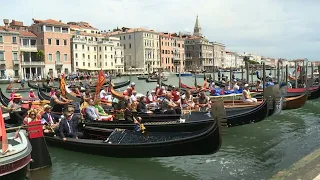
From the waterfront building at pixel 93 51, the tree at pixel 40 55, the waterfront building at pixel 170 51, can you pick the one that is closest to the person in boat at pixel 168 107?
the tree at pixel 40 55

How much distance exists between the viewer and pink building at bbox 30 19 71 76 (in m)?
40.4

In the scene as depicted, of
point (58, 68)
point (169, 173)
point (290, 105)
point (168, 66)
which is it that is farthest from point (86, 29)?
point (169, 173)

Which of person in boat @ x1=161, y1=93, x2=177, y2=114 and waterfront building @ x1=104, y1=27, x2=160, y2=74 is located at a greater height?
waterfront building @ x1=104, y1=27, x2=160, y2=74

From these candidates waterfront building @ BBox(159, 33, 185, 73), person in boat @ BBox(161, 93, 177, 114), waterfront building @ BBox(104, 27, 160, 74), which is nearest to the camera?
person in boat @ BBox(161, 93, 177, 114)

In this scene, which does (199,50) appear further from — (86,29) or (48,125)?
(48,125)

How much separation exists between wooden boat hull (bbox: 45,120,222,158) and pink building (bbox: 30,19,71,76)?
36.6 metres

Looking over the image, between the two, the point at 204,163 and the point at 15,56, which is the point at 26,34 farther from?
the point at 204,163

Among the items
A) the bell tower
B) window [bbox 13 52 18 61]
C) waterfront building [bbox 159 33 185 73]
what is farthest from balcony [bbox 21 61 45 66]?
the bell tower

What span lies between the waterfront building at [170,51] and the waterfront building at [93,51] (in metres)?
10.6

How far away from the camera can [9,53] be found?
37.4m

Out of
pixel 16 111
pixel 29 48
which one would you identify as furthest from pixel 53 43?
pixel 16 111

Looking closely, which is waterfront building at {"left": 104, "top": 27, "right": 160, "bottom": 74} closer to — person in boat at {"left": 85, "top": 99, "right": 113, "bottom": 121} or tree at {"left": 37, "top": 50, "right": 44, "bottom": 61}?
tree at {"left": 37, "top": 50, "right": 44, "bottom": 61}

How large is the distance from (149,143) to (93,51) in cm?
4545

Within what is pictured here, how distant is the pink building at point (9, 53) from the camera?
3675 centimetres
